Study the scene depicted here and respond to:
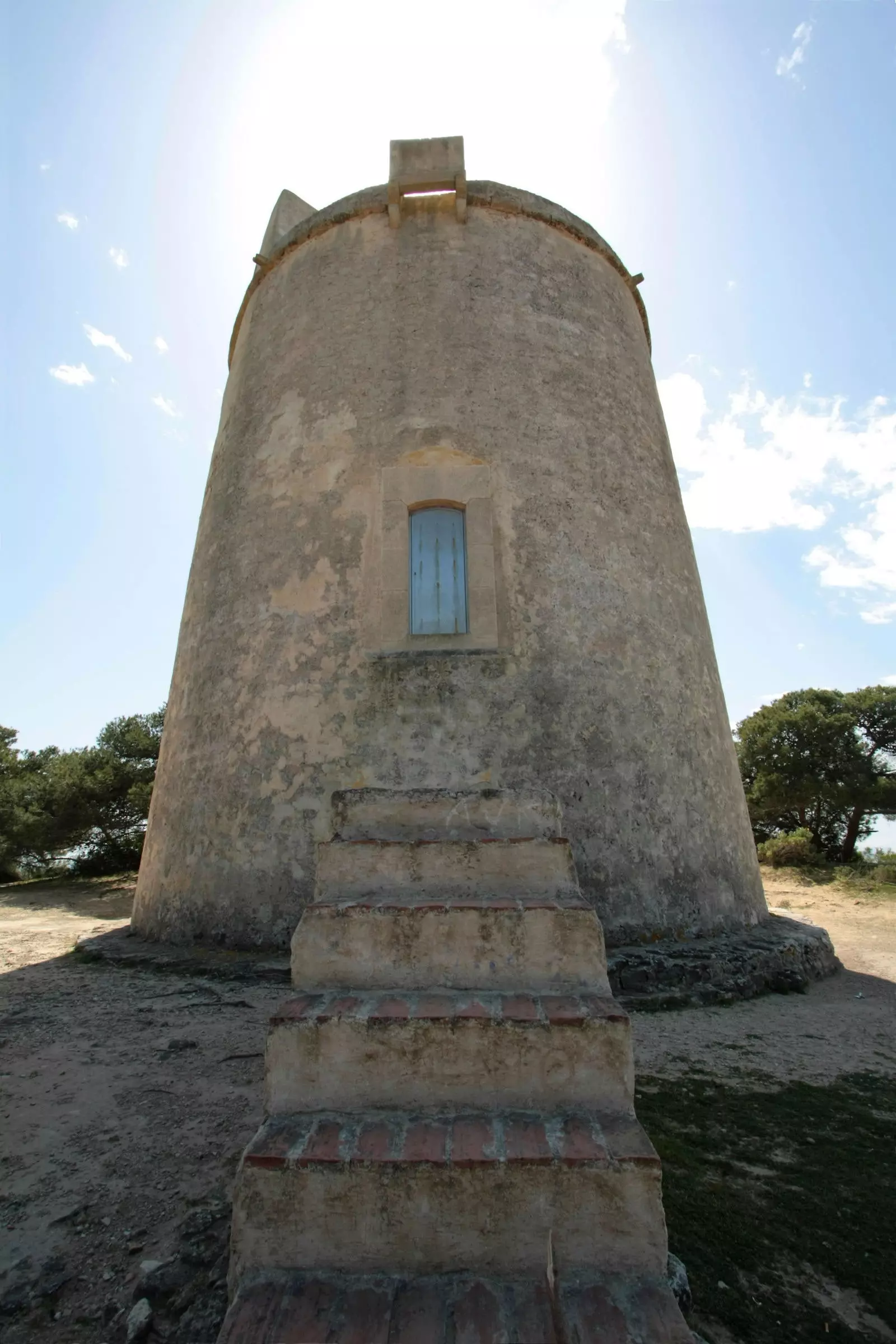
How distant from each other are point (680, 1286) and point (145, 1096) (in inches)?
100

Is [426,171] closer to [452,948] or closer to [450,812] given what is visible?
[450,812]

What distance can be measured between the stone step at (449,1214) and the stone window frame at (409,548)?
4286 millimetres

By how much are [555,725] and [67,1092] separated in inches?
155

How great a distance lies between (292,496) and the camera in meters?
6.56

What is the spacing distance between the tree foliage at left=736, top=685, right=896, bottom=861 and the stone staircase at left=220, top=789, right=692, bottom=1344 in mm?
15778

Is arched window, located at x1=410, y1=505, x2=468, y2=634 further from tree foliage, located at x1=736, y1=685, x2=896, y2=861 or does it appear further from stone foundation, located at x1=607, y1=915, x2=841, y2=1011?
tree foliage, located at x1=736, y1=685, x2=896, y2=861

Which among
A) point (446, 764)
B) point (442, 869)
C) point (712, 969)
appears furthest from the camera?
point (446, 764)

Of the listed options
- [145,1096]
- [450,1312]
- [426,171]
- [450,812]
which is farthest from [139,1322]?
[426,171]

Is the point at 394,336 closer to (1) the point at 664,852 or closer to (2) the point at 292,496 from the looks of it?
(2) the point at 292,496

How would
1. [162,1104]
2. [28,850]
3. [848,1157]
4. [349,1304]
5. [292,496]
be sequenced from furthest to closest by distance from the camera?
[28,850], [292,496], [162,1104], [848,1157], [349,1304]

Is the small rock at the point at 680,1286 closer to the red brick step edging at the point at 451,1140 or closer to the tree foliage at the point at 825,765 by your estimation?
the red brick step edging at the point at 451,1140

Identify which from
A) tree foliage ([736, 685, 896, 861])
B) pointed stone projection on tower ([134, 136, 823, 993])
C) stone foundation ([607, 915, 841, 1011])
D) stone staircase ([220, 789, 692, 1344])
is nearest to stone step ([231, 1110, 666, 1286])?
stone staircase ([220, 789, 692, 1344])

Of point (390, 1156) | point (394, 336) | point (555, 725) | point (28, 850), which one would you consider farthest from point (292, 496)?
point (28, 850)

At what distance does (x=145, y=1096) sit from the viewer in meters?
3.25
